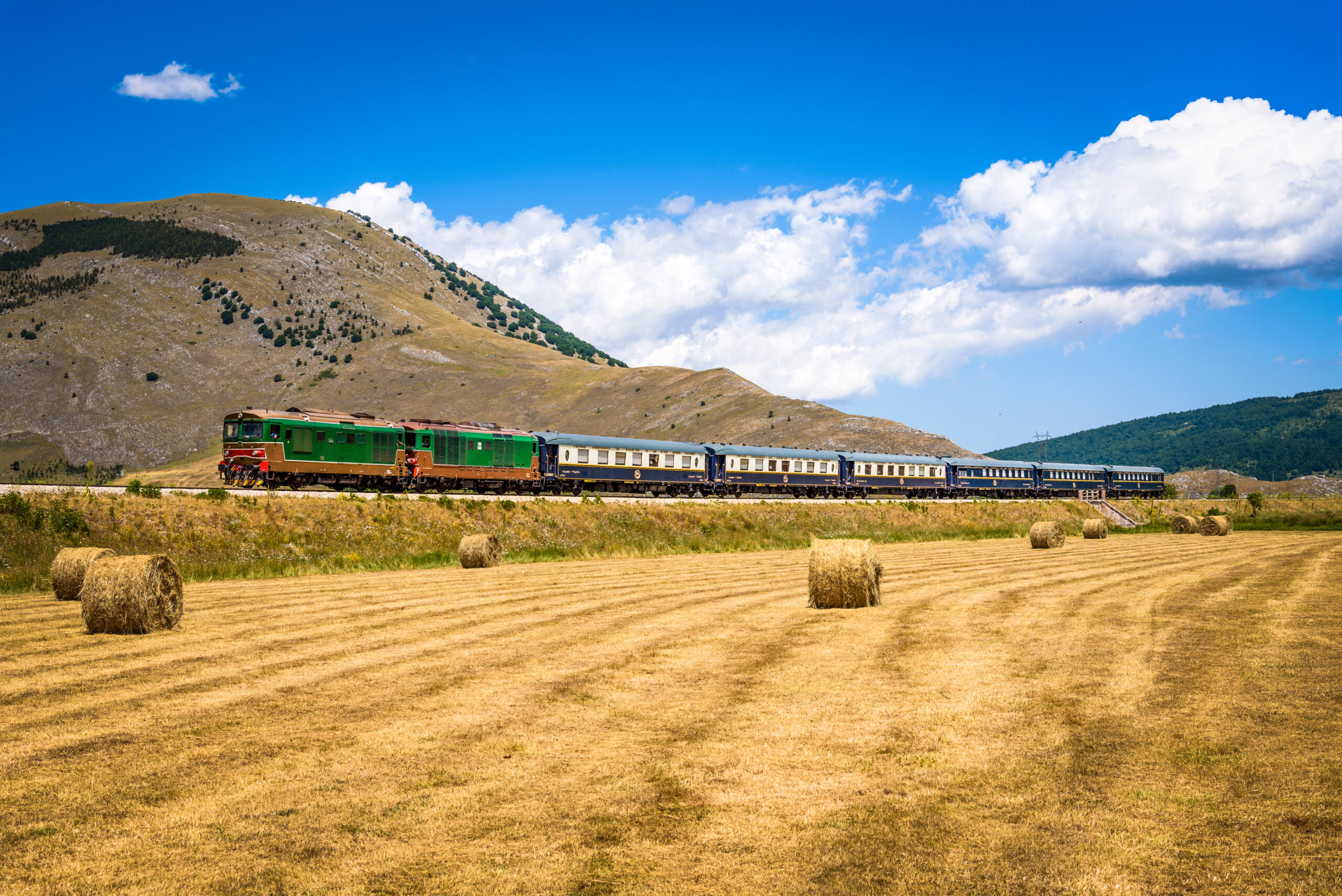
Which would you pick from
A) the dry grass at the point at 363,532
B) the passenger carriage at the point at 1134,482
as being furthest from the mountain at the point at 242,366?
the dry grass at the point at 363,532

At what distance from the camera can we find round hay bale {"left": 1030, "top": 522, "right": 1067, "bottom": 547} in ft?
122

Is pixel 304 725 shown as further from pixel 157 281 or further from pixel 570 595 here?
pixel 157 281

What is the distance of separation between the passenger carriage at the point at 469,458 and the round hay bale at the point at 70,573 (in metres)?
25.4

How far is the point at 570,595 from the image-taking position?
19.1 m

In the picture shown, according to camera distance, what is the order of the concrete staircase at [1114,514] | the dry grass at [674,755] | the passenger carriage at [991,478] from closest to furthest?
1. the dry grass at [674,755]
2. the concrete staircase at [1114,514]
3. the passenger carriage at [991,478]

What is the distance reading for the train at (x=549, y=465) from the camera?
4006 centimetres

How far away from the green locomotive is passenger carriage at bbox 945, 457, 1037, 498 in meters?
43.7

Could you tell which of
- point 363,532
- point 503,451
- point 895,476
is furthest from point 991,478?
point 363,532

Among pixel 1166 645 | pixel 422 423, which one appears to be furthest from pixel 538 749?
pixel 422 423

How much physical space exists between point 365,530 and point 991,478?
64661mm

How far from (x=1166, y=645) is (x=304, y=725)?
11.8 m

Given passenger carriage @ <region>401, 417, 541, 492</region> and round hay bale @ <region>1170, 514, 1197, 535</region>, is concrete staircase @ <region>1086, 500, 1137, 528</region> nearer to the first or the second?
round hay bale @ <region>1170, 514, 1197, 535</region>

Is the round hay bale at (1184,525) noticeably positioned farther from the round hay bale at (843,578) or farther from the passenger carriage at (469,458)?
the round hay bale at (843,578)

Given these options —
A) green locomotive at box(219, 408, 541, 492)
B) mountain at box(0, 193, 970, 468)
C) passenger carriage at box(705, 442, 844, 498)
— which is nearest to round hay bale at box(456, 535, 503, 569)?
green locomotive at box(219, 408, 541, 492)
